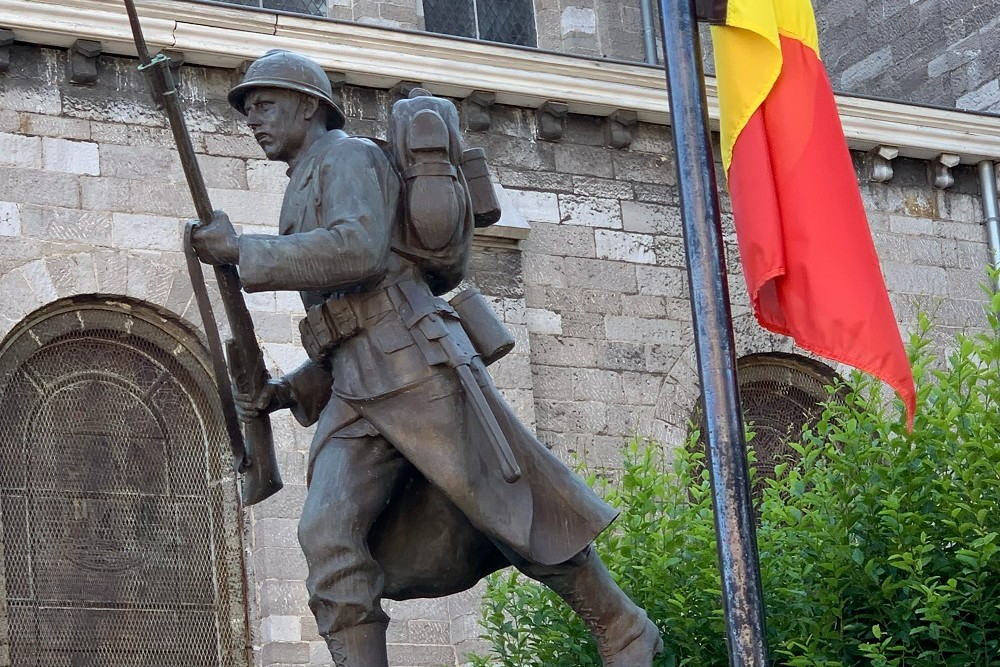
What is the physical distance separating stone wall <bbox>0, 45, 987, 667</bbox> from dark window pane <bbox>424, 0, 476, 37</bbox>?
108 cm

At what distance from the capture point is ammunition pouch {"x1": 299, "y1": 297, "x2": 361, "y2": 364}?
6.08 m

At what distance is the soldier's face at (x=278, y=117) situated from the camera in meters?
6.33

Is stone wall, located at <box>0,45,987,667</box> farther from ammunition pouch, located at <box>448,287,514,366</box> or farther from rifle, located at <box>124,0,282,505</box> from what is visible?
ammunition pouch, located at <box>448,287,514,366</box>

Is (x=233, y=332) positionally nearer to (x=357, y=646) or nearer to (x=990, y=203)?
(x=357, y=646)

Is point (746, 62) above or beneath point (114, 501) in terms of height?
above

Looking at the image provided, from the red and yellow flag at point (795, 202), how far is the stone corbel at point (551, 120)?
689 centimetres

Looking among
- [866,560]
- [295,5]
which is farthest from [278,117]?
[295,5]

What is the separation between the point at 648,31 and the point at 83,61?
176 inches

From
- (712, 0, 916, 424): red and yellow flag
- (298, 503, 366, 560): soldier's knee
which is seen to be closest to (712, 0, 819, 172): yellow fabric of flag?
(712, 0, 916, 424): red and yellow flag

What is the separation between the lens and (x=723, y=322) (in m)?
5.97

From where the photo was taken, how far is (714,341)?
19.5 feet

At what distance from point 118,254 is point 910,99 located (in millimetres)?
7610

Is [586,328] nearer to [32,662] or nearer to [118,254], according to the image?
[118,254]

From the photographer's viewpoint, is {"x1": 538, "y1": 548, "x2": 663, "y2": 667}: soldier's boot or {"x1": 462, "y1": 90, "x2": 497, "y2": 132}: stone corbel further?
{"x1": 462, "y1": 90, "x2": 497, "y2": 132}: stone corbel
